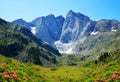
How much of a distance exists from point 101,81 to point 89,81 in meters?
3.83

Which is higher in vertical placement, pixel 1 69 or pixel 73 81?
pixel 1 69

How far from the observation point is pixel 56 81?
51531 mm

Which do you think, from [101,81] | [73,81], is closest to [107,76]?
[101,81]

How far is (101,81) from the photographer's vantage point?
38.2 m

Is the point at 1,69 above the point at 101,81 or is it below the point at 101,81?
above

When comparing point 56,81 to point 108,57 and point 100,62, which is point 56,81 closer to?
point 108,57

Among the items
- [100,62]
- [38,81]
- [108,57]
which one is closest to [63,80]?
[38,81]

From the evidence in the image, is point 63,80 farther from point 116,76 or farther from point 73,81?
point 116,76

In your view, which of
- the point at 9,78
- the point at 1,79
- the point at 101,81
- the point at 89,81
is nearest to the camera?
the point at 1,79

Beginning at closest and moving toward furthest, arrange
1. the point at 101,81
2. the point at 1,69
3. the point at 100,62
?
the point at 1,69, the point at 101,81, the point at 100,62

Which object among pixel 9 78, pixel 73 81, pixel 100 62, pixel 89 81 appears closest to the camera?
pixel 9 78

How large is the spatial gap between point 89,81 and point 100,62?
102649 millimetres

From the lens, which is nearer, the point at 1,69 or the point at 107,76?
the point at 1,69

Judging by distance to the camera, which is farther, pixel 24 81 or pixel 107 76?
pixel 107 76
